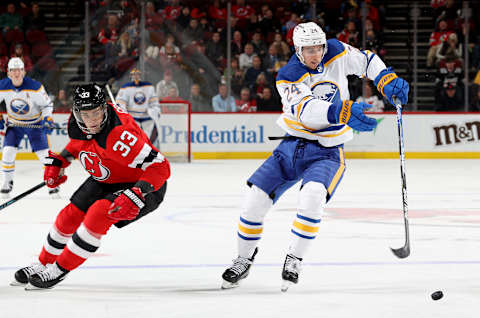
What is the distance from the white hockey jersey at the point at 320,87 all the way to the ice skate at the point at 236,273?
2.14ft

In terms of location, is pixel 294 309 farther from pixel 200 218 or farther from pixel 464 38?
pixel 464 38

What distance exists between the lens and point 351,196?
751 centimetres

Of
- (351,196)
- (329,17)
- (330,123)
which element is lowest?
(351,196)

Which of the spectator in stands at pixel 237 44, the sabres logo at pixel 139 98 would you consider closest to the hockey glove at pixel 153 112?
the sabres logo at pixel 139 98

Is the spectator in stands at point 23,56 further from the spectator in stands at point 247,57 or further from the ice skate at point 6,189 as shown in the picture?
the ice skate at point 6,189

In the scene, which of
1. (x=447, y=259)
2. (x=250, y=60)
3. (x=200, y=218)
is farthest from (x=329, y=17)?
(x=447, y=259)

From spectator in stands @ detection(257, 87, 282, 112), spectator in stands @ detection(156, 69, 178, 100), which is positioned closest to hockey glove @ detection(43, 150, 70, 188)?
spectator in stands @ detection(156, 69, 178, 100)

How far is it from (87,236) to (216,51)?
29.9ft

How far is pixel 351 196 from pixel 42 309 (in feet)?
15.3

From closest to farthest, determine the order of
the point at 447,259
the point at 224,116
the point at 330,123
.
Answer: the point at 330,123, the point at 447,259, the point at 224,116

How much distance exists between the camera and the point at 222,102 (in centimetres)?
1197

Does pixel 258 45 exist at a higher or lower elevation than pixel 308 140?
higher

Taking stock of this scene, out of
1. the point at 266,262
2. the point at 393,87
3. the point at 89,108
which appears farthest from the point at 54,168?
the point at 393,87

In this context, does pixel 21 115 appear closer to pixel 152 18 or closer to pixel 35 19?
pixel 152 18
